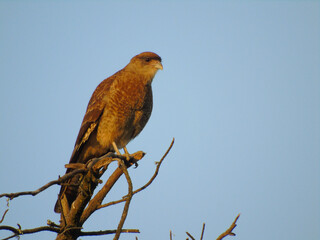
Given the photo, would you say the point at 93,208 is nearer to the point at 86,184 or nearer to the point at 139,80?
the point at 86,184

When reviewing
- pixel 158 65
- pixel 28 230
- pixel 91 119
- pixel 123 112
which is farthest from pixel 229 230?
pixel 158 65

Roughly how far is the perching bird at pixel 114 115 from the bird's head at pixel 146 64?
14cm

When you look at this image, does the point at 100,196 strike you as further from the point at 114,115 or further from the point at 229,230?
the point at 114,115

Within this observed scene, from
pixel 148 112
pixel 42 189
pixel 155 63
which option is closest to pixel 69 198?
pixel 148 112

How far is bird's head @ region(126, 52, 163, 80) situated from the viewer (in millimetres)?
6004

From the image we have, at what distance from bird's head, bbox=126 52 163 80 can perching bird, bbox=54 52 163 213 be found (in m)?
0.14

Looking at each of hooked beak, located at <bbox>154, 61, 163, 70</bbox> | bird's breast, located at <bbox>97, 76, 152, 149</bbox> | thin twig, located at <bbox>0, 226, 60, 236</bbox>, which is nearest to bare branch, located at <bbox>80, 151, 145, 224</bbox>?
thin twig, located at <bbox>0, 226, 60, 236</bbox>

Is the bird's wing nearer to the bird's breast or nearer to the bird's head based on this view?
the bird's breast

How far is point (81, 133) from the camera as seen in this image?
5.52 m

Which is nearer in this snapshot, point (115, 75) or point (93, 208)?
point (93, 208)

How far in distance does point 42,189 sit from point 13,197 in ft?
0.58

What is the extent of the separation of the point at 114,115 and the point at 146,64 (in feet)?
3.95

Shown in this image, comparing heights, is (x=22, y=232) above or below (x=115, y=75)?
below

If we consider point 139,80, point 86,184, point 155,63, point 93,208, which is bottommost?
point 93,208
